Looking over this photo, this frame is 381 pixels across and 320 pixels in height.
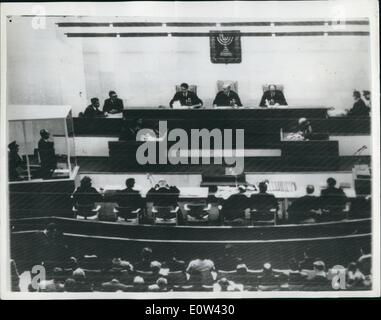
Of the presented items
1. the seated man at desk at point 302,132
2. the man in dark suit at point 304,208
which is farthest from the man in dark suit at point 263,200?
the seated man at desk at point 302,132

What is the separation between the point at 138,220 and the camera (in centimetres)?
283

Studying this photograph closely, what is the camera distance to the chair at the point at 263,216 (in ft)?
9.24

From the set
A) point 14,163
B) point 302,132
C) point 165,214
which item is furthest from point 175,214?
point 14,163

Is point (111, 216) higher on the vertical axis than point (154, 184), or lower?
lower

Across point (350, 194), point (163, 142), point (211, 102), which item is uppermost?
point (211, 102)

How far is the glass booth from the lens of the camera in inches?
111

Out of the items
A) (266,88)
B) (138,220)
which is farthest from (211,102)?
(138,220)

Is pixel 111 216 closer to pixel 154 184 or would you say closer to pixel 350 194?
pixel 154 184

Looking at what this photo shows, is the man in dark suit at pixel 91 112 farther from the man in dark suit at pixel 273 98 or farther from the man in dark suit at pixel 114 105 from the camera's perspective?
the man in dark suit at pixel 273 98

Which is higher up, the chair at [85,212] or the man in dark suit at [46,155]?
the man in dark suit at [46,155]

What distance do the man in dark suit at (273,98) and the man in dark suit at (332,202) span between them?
23.8 inches

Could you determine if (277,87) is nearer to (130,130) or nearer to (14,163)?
(130,130)

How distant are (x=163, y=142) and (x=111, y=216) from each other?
59 centimetres

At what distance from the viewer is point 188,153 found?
281cm
